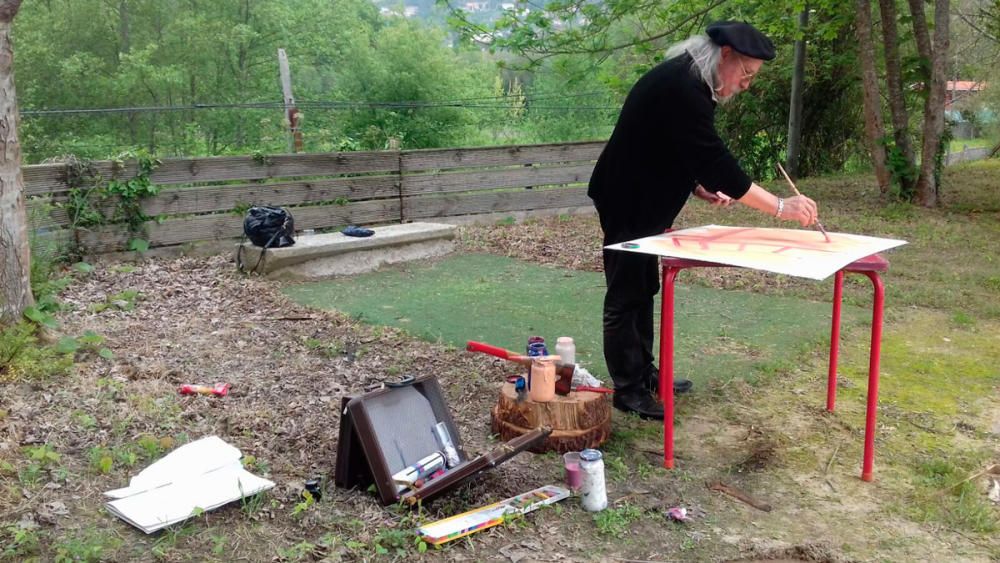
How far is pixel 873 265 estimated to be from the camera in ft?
9.60

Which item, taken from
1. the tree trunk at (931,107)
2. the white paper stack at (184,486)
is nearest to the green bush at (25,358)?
the white paper stack at (184,486)

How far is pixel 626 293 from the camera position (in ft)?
11.5

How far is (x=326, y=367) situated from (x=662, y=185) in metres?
2.06

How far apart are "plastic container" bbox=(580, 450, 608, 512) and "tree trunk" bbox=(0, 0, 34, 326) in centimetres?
313

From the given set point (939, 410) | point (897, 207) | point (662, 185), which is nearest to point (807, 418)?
point (939, 410)

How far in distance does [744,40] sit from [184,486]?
2.61m

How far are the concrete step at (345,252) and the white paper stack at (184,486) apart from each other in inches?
150

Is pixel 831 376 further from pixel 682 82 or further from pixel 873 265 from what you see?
pixel 682 82

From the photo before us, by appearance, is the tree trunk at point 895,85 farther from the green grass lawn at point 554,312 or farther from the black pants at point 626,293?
the black pants at point 626,293

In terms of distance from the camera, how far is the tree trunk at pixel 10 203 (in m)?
3.97

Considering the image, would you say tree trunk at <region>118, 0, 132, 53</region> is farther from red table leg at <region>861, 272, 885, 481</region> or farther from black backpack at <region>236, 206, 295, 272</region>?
red table leg at <region>861, 272, 885, 481</region>

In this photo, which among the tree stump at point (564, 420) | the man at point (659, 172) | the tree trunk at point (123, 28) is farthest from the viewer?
the tree trunk at point (123, 28)

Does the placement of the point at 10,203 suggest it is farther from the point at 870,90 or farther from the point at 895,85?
the point at 895,85

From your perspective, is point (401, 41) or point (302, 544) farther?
point (401, 41)
